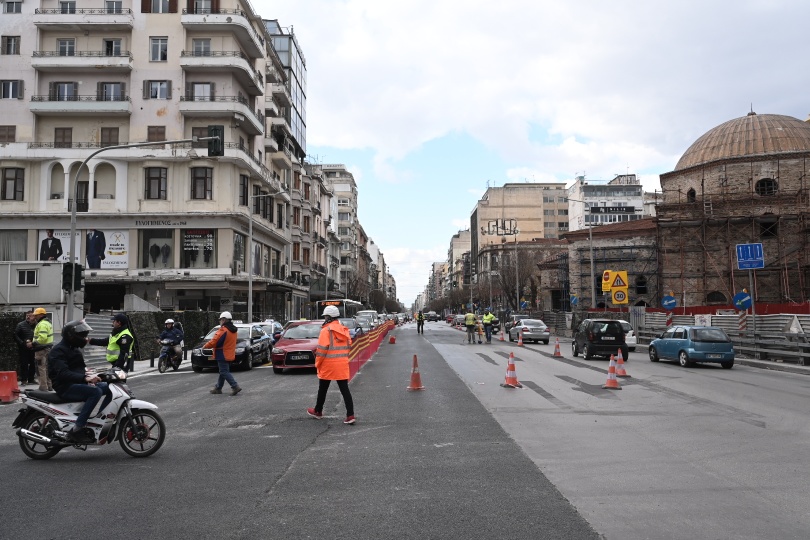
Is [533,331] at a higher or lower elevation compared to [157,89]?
lower

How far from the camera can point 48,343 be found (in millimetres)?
13945

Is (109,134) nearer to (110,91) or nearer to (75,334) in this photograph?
(110,91)

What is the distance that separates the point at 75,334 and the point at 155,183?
39279mm

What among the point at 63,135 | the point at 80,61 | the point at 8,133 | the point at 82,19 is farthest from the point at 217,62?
the point at 8,133

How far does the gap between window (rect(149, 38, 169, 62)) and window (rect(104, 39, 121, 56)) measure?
226cm

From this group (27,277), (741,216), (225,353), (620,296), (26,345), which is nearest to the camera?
(225,353)

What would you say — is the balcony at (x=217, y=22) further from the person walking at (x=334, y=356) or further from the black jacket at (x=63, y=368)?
the black jacket at (x=63, y=368)

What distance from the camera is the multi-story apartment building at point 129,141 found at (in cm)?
4341

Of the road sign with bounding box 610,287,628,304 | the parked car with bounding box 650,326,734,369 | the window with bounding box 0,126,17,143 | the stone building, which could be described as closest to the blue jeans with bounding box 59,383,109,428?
the parked car with bounding box 650,326,734,369

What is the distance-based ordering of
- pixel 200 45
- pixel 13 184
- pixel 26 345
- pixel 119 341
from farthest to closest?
pixel 200 45 → pixel 13 184 → pixel 119 341 → pixel 26 345

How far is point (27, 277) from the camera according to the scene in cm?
2548

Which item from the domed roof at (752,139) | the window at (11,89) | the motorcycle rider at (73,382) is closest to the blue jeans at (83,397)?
the motorcycle rider at (73,382)

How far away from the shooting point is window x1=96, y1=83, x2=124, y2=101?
4406 cm

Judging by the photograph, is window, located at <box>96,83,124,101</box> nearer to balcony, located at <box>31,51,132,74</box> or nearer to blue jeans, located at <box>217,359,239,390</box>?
balcony, located at <box>31,51,132,74</box>
